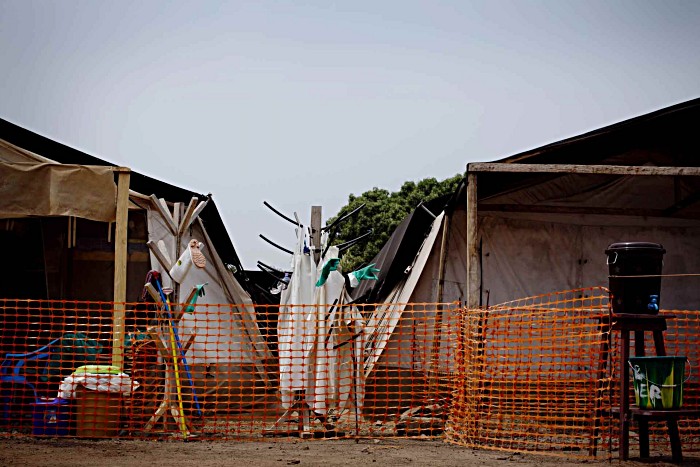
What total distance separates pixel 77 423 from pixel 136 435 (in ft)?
1.84

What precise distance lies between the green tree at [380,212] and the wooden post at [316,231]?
1704 cm

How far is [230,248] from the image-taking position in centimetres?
1281

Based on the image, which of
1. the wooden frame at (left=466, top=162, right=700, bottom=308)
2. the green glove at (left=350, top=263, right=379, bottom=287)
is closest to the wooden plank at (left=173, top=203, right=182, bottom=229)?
the green glove at (left=350, top=263, right=379, bottom=287)

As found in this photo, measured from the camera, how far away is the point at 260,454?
7.20m

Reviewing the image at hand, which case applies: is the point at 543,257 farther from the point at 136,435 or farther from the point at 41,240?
the point at 41,240

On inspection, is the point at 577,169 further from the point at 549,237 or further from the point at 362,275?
the point at 549,237

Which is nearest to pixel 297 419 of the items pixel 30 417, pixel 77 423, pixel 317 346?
pixel 317 346

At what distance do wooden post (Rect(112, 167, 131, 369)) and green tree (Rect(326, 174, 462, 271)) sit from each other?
58.2ft

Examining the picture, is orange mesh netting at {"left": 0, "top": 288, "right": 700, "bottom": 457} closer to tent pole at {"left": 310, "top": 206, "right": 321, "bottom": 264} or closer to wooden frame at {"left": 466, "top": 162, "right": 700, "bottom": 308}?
wooden frame at {"left": 466, "top": 162, "right": 700, "bottom": 308}

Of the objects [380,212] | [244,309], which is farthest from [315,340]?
[380,212]

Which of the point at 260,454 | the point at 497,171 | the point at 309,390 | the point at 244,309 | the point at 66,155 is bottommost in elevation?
the point at 260,454

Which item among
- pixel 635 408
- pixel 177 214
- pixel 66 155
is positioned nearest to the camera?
pixel 635 408

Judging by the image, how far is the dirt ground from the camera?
6656 mm

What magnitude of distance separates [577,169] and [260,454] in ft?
13.1
